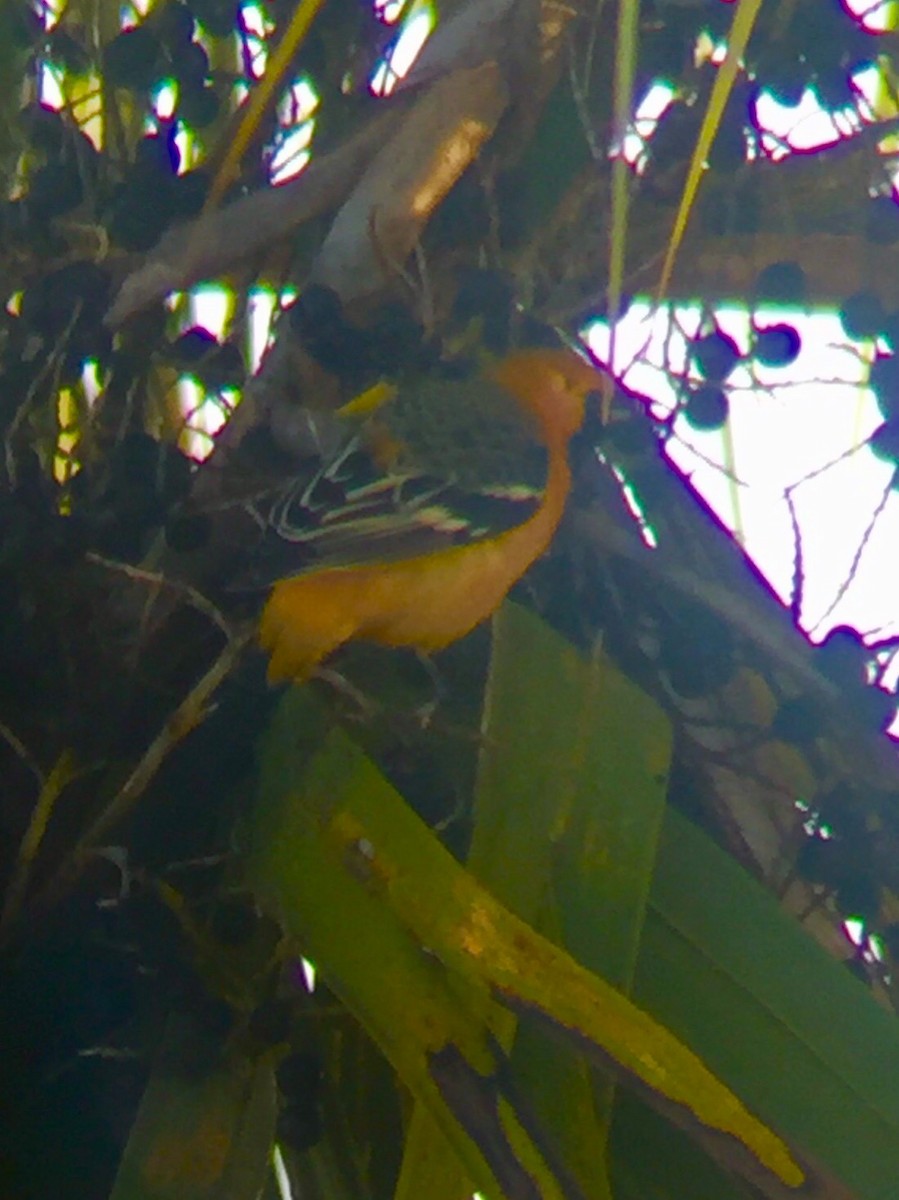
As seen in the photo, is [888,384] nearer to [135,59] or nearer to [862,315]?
[862,315]

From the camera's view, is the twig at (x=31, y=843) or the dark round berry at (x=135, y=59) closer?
the twig at (x=31, y=843)

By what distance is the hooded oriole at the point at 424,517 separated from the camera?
85 cm

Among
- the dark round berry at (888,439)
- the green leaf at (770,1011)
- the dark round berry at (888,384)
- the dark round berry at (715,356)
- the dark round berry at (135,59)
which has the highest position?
the dark round berry at (135,59)

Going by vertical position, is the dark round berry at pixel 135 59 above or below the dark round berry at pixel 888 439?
above

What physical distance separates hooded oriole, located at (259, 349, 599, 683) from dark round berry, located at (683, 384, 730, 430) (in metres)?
0.09

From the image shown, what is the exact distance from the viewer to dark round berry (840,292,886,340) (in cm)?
83

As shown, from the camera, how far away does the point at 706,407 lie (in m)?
0.86

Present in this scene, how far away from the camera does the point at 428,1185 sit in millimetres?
630

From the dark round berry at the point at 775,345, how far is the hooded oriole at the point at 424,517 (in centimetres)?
13

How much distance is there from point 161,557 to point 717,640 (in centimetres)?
27

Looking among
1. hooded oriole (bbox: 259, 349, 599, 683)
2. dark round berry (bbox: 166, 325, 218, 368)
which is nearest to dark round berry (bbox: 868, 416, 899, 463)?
hooded oriole (bbox: 259, 349, 599, 683)

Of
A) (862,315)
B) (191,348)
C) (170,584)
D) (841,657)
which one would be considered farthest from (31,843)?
(862,315)

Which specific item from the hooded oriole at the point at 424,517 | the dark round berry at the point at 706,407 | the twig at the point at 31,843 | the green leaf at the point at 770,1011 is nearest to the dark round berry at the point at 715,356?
the dark round berry at the point at 706,407

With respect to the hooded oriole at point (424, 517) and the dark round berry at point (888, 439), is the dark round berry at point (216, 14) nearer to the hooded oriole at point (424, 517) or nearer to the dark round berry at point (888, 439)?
the hooded oriole at point (424, 517)
